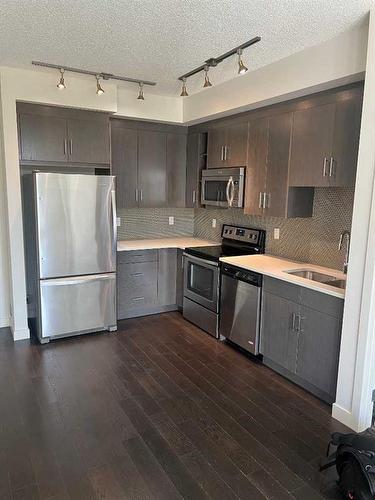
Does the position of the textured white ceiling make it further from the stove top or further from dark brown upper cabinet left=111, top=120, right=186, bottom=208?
the stove top

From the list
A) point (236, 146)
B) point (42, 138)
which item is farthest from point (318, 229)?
point (42, 138)

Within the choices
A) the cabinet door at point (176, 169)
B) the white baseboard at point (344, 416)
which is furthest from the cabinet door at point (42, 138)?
the white baseboard at point (344, 416)

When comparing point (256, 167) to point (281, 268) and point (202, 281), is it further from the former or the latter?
point (202, 281)

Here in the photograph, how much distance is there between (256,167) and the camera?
368 cm

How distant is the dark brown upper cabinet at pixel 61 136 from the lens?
12.1 ft

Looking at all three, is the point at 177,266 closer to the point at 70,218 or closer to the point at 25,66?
the point at 70,218

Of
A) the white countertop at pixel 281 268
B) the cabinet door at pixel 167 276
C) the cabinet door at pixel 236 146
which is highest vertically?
the cabinet door at pixel 236 146

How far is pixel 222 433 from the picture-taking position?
244 centimetres

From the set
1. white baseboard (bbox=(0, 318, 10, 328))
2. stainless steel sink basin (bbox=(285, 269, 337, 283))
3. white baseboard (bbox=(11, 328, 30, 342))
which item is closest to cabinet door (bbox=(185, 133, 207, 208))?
stainless steel sink basin (bbox=(285, 269, 337, 283))

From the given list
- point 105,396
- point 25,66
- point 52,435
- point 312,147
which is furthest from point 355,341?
point 25,66

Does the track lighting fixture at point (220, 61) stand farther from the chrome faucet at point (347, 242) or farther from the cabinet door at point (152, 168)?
the chrome faucet at point (347, 242)

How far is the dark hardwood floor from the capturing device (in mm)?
2010

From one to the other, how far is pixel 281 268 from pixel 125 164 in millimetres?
2286

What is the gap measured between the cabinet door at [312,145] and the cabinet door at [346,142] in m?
0.05
